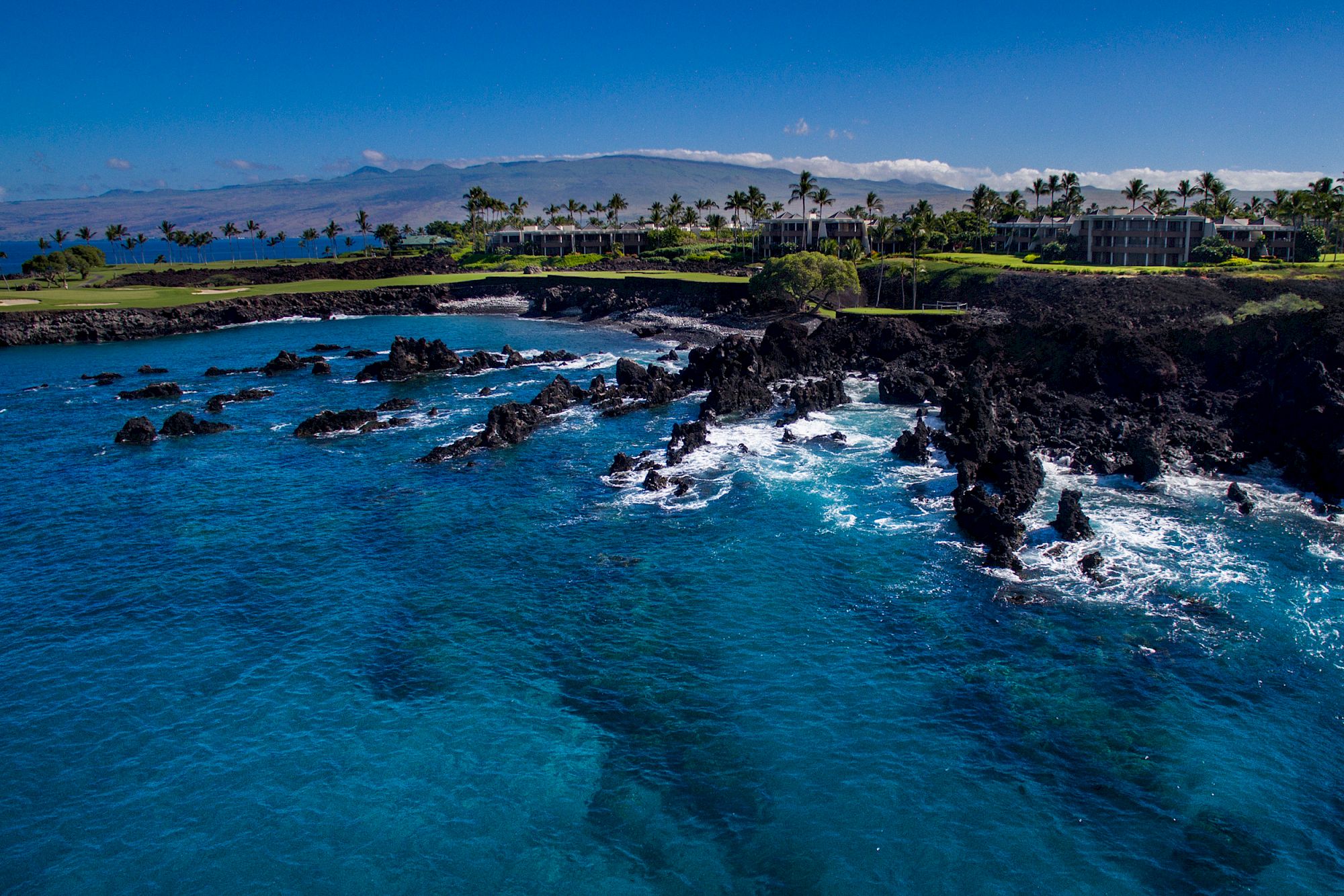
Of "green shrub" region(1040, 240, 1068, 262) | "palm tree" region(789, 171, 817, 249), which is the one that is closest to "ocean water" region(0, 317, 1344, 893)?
"green shrub" region(1040, 240, 1068, 262)

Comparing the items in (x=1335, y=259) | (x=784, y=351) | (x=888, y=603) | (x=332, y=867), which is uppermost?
(x=1335, y=259)

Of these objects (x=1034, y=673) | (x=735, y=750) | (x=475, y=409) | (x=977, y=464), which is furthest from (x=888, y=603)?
(x=475, y=409)

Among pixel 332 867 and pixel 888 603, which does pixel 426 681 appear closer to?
pixel 332 867

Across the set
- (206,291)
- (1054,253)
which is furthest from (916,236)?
(206,291)

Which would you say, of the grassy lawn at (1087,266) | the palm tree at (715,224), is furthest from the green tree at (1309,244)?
the palm tree at (715,224)

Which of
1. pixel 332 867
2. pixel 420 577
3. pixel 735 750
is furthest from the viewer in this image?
pixel 420 577

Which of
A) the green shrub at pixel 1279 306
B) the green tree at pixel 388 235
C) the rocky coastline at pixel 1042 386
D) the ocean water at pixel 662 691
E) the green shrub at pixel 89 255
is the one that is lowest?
the ocean water at pixel 662 691

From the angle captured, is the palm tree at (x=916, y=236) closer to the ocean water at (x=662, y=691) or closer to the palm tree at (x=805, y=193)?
the palm tree at (x=805, y=193)
